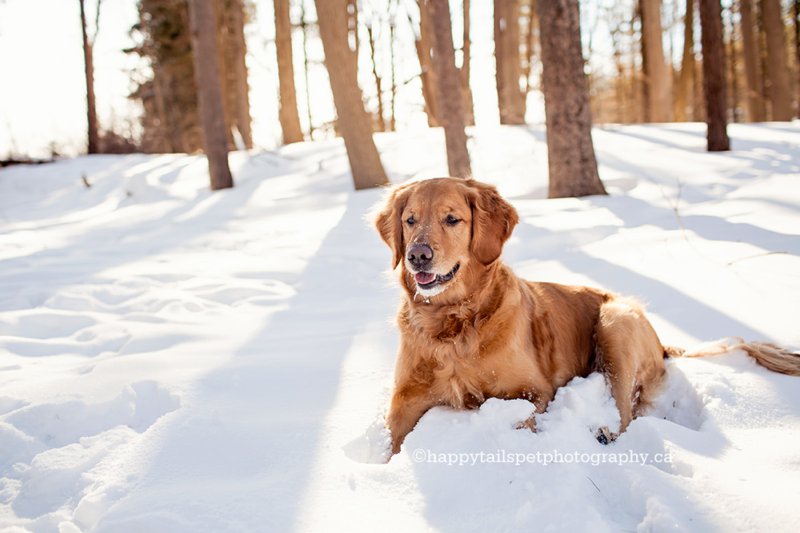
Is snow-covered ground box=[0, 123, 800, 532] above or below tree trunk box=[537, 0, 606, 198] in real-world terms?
below

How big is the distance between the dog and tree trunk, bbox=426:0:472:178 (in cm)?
505

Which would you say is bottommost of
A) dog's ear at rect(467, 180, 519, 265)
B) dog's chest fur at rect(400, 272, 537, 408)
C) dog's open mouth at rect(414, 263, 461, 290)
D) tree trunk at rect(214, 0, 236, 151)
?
dog's chest fur at rect(400, 272, 537, 408)

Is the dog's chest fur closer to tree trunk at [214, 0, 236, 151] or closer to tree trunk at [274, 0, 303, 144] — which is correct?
tree trunk at [274, 0, 303, 144]

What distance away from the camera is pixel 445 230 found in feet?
9.86

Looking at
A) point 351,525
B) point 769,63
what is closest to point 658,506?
point 351,525

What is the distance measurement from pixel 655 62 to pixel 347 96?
11.3 m

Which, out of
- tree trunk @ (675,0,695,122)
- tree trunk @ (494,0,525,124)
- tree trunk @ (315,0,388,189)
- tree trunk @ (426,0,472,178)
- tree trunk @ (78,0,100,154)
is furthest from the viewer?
tree trunk @ (78,0,100,154)

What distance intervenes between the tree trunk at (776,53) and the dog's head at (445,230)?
17.2 metres

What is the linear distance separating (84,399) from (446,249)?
2039 mm

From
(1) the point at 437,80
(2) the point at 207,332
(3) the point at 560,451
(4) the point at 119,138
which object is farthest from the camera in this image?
(4) the point at 119,138

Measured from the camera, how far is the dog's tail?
2811mm

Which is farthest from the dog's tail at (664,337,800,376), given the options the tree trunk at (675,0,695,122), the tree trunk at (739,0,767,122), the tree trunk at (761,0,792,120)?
the tree trunk at (739,0,767,122)

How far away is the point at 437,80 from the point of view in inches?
331

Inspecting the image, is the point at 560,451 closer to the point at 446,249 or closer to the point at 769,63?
the point at 446,249
